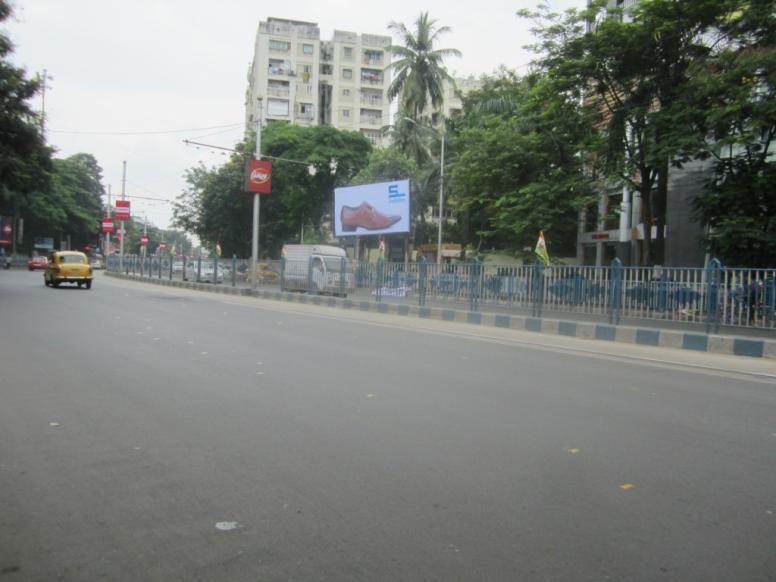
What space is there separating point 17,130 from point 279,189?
21.4 m

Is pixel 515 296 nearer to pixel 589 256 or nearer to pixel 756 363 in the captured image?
pixel 756 363

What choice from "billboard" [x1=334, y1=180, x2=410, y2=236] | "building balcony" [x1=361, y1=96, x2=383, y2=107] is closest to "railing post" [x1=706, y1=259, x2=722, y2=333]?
"billboard" [x1=334, y1=180, x2=410, y2=236]

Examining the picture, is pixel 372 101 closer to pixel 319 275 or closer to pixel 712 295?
pixel 319 275

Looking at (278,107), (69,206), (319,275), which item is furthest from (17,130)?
(69,206)

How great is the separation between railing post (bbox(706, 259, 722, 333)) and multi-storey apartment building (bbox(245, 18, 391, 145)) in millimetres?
52230

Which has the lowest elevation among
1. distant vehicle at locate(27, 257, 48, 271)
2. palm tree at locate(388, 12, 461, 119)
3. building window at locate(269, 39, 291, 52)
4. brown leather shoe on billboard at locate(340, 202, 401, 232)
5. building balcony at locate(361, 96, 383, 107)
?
distant vehicle at locate(27, 257, 48, 271)

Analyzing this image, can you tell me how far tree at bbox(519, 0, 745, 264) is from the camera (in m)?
15.6

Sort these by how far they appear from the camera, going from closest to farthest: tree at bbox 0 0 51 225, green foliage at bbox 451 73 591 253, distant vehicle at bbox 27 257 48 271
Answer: tree at bbox 0 0 51 225 → green foliage at bbox 451 73 591 253 → distant vehicle at bbox 27 257 48 271

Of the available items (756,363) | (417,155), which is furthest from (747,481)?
(417,155)

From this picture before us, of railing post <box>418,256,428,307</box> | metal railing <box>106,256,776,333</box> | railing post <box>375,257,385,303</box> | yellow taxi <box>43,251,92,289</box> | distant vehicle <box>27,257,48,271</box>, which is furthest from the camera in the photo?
distant vehicle <box>27,257,48,271</box>

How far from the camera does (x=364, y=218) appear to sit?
3045 cm


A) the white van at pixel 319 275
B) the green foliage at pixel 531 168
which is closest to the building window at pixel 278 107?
the green foliage at pixel 531 168

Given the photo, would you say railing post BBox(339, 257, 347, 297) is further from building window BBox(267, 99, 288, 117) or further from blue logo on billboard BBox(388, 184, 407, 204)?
building window BBox(267, 99, 288, 117)

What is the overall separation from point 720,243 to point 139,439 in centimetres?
1551
